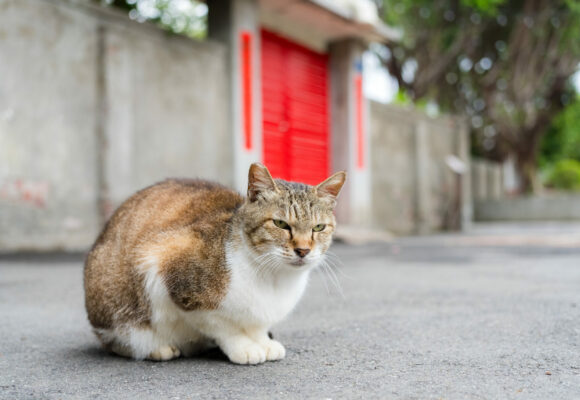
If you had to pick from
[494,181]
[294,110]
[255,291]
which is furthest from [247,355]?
[494,181]

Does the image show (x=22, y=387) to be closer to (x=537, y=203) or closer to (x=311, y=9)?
(x=311, y=9)

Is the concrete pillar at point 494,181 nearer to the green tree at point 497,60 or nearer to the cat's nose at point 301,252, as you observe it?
the green tree at point 497,60

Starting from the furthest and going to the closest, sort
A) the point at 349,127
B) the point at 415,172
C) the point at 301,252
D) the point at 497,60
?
1. the point at 497,60
2. the point at 415,172
3. the point at 349,127
4. the point at 301,252

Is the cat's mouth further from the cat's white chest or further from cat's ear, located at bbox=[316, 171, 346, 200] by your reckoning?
cat's ear, located at bbox=[316, 171, 346, 200]

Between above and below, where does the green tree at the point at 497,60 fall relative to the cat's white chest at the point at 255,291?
above

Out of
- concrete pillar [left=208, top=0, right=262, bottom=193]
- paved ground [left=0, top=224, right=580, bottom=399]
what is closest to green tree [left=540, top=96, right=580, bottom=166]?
concrete pillar [left=208, top=0, right=262, bottom=193]

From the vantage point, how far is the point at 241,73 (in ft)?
30.4

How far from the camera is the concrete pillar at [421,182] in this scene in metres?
14.4

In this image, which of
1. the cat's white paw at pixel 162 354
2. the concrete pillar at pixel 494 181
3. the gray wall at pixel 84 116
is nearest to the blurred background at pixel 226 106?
the gray wall at pixel 84 116

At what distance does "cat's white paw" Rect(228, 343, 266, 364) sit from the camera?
2.55m

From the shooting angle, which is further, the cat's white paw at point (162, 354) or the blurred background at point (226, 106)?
the blurred background at point (226, 106)

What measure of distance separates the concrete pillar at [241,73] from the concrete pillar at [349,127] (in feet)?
8.92

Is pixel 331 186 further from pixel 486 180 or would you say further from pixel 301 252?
pixel 486 180

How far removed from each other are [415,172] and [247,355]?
1241 centimetres
